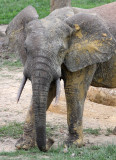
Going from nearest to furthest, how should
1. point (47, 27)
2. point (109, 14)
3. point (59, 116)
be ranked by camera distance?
point (47, 27), point (109, 14), point (59, 116)

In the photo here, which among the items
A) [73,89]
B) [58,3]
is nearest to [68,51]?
[73,89]

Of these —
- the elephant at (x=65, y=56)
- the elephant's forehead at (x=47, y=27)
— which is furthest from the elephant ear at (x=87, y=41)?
the elephant's forehead at (x=47, y=27)

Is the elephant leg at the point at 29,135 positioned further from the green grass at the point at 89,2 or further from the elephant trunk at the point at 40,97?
the green grass at the point at 89,2

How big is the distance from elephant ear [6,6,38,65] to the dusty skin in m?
1.33

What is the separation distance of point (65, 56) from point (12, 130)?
1858 mm

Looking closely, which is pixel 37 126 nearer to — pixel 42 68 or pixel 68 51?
pixel 42 68

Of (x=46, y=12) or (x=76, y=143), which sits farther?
(x=46, y=12)

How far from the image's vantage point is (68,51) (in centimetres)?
545

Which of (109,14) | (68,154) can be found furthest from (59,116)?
(68,154)

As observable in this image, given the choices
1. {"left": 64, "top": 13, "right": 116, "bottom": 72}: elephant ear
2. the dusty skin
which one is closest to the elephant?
{"left": 64, "top": 13, "right": 116, "bottom": 72}: elephant ear

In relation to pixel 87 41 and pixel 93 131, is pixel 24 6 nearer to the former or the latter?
pixel 93 131

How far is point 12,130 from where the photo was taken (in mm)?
6746

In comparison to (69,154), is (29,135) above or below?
below

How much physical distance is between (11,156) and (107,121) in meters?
2.78
